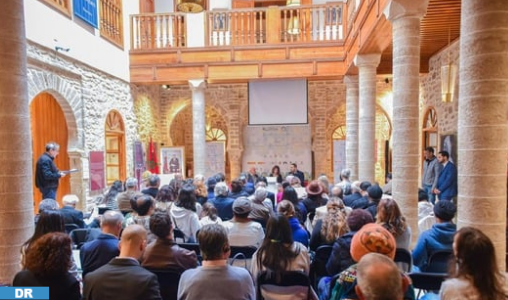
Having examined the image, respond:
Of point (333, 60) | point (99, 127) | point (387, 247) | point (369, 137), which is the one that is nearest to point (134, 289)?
point (387, 247)

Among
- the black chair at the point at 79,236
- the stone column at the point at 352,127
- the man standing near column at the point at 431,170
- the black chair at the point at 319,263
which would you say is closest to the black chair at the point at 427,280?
the black chair at the point at 319,263

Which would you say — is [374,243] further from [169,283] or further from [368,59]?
[368,59]

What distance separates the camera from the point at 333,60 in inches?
354

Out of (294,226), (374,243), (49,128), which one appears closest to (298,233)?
(294,226)

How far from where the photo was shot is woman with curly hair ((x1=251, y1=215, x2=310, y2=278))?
7.64 feet

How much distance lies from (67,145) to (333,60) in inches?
260

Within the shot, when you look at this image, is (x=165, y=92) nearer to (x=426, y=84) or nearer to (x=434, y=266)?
(x=426, y=84)

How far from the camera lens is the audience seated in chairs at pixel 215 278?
6.36 ft

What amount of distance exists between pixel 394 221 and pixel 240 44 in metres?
7.34

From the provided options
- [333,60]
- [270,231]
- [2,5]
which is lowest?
[270,231]

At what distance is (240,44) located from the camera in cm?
927

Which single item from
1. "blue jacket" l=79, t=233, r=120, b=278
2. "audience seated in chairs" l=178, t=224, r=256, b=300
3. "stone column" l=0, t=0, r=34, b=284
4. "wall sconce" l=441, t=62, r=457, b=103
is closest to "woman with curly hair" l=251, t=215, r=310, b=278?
"audience seated in chairs" l=178, t=224, r=256, b=300

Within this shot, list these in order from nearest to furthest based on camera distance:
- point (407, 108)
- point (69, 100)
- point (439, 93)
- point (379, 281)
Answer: point (379, 281) < point (407, 108) < point (69, 100) < point (439, 93)

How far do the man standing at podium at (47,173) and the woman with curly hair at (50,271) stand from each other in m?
3.91
